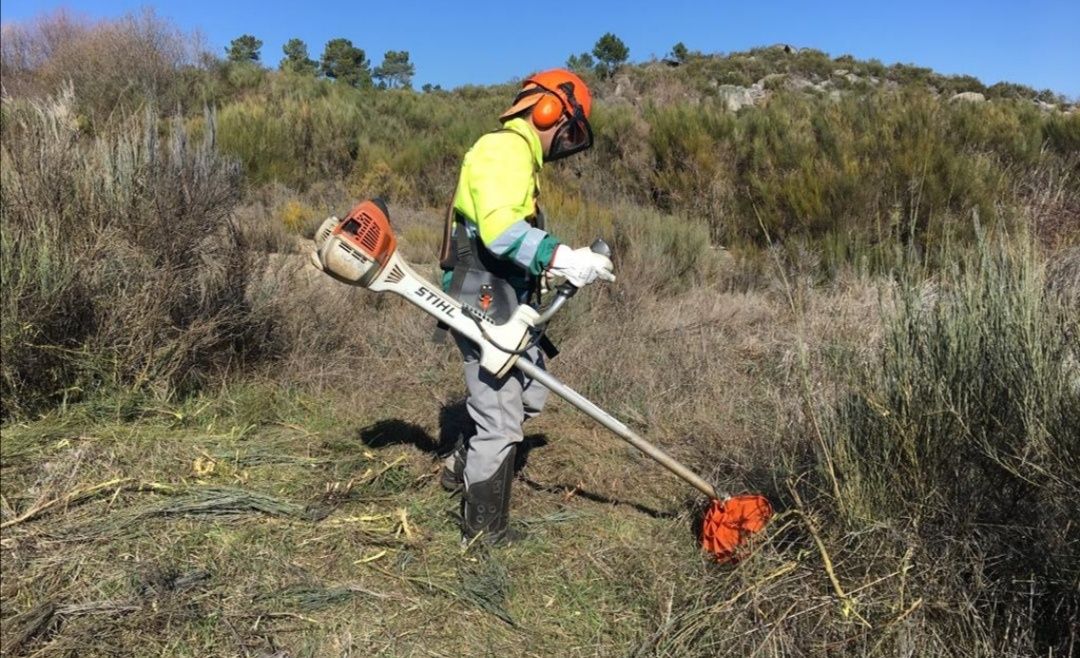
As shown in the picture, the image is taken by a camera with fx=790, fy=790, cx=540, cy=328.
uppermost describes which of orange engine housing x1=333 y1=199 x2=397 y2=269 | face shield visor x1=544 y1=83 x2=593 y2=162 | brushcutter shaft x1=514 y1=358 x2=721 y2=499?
face shield visor x1=544 y1=83 x2=593 y2=162

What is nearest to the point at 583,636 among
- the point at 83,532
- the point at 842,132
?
the point at 83,532

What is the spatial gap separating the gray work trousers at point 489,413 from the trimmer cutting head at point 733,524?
33.5 inches

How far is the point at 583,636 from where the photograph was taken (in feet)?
9.23

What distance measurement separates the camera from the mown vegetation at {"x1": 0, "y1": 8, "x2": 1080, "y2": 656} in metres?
2.49

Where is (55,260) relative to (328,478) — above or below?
above

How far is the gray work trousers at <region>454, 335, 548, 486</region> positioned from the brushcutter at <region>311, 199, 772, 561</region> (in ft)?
0.56

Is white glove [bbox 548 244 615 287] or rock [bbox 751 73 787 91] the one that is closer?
white glove [bbox 548 244 615 287]

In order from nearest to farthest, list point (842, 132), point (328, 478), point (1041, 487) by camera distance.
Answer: point (1041, 487), point (328, 478), point (842, 132)

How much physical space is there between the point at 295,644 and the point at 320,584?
324mm

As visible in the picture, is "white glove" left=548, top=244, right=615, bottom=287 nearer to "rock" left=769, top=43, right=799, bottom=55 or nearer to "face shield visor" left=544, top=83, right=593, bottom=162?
"face shield visor" left=544, top=83, right=593, bottom=162

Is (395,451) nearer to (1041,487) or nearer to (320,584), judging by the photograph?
(320,584)

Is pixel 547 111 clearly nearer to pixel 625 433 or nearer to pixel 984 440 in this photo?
pixel 625 433

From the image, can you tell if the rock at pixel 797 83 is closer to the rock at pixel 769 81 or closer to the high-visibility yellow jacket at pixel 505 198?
the rock at pixel 769 81

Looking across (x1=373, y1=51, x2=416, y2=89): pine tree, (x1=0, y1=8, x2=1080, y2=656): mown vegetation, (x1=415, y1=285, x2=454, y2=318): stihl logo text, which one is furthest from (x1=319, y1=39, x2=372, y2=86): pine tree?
(x1=415, y1=285, x2=454, y2=318): stihl logo text
